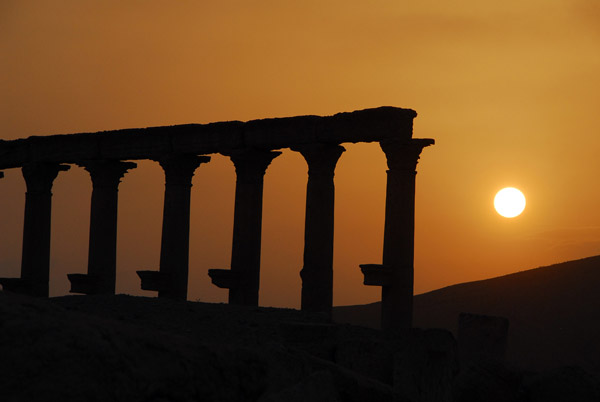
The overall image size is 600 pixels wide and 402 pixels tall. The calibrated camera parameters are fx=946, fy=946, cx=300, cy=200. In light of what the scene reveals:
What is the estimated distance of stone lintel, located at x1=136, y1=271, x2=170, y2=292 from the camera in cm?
2777

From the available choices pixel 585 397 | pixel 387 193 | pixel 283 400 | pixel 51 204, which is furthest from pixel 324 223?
pixel 283 400

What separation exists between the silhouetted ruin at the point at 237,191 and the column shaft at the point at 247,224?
0.09ft

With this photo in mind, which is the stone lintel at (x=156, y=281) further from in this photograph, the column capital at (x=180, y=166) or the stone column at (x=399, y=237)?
the stone column at (x=399, y=237)

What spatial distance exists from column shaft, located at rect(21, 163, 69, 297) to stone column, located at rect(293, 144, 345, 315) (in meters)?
10.2

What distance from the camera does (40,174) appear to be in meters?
31.1

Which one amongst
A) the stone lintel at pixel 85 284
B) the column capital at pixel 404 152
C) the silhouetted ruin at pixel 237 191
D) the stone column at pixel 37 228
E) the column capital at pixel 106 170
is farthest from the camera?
the stone column at pixel 37 228

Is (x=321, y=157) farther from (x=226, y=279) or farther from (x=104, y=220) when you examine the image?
(x=104, y=220)

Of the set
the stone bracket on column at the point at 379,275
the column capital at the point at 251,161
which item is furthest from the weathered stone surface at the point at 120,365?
the column capital at the point at 251,161

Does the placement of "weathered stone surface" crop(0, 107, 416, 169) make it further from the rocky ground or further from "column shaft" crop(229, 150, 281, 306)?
the rocky ground

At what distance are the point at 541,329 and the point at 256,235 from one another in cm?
1481

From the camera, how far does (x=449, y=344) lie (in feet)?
42.1

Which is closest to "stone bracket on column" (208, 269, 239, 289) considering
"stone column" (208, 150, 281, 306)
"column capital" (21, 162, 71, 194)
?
"stone column" (208, 150, 281, 306)

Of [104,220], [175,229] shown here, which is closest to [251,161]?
[175,229]

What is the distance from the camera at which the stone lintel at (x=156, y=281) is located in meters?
27.8
